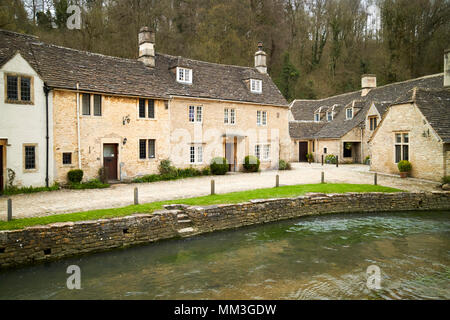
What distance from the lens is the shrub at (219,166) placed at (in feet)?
82.5

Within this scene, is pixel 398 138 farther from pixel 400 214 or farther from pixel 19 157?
pixel 19 157

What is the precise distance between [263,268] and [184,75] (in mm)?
19226

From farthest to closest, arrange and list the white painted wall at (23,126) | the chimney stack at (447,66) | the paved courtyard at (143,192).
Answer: the chimney stack at (447,66), the white painted wall at (23,126), the paved courtyard at (143,192)

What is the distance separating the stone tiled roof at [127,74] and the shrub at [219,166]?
500 cm

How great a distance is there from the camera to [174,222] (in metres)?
12.8

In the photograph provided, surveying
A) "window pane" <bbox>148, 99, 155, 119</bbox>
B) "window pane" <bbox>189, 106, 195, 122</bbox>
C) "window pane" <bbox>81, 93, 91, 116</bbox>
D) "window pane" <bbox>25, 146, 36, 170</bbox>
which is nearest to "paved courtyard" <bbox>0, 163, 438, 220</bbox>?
"window pane" <bbox>25, 146, 36, 170</bbox>

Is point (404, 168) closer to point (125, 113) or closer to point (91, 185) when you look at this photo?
point (125, 113)

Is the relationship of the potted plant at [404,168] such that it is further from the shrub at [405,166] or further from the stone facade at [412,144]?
the stone facade at [412,144]

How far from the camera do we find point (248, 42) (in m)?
44.3


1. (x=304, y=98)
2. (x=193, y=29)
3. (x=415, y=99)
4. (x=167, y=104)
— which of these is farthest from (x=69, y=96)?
(x=304, y=98)

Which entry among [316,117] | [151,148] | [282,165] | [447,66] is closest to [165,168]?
[151,148]

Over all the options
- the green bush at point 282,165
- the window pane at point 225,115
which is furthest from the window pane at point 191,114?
the green bush at point 282,165

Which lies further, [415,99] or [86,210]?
[415,99]
